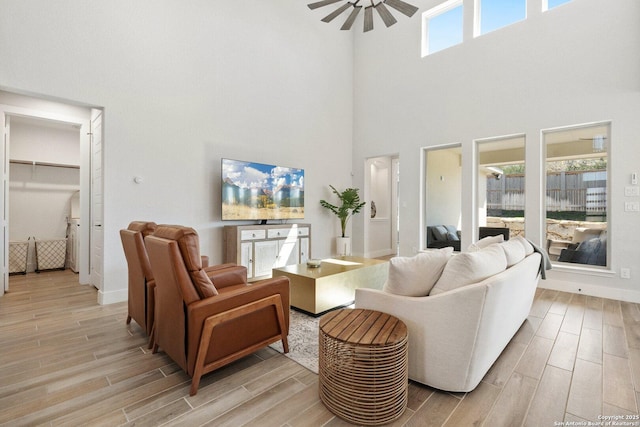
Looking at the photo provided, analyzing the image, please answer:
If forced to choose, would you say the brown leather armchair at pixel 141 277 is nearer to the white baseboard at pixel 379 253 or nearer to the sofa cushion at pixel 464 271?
the sofa cushion at pixel 464 271

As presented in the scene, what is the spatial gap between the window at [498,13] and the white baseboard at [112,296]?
6769 mm

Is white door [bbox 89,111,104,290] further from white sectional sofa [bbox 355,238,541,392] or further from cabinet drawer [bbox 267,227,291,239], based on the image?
white sectional sofa [bbox 355,238,541,392]

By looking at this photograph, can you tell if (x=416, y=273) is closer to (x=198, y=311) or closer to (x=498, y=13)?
(x=198, y=311)

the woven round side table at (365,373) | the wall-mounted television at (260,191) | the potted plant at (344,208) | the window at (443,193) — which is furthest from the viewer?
the potted plant at (344,208)

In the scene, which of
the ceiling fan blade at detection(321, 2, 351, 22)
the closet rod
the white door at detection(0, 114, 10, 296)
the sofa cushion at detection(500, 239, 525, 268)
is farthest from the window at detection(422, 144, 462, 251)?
the closet rod

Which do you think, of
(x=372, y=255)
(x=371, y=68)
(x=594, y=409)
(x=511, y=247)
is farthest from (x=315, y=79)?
(x=594, y=409)

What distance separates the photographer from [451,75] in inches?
205

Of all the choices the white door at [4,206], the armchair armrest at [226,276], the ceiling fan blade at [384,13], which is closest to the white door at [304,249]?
the armchair armrest at [226,276]

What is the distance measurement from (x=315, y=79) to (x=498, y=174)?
12.8 feet

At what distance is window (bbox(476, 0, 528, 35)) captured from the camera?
15.0 feet

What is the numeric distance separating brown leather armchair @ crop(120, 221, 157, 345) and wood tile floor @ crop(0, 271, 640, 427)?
0.22 metres

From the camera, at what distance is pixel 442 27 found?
5.47m

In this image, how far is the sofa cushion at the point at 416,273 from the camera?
1854mm

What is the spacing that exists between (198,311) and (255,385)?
0.61 meters
